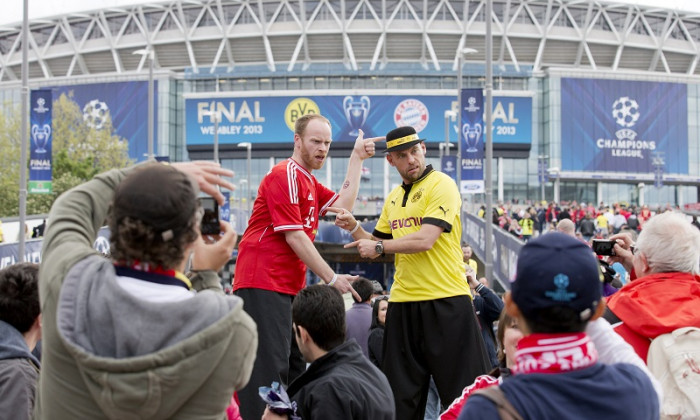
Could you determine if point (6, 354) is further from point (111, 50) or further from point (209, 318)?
point (111, 50)

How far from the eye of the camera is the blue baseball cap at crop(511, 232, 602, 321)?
6.54 ft

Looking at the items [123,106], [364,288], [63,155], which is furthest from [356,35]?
[364,288]

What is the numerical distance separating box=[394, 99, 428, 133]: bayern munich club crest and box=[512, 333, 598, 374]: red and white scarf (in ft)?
237

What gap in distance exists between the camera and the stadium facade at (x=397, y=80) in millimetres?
74625

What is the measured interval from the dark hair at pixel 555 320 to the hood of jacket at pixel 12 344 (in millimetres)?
2250

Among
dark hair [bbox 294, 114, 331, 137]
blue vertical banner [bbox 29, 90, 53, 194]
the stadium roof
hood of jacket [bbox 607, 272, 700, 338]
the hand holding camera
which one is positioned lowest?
hood of jacket [bbox 607, 272, 700, 338]

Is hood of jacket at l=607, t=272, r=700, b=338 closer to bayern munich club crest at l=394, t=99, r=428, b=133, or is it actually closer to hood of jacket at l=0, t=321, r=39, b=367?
hood of jacket at l=0, t=321, r=39, b=367

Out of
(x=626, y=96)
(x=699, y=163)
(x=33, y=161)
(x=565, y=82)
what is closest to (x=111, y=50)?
(x=565, y=82)

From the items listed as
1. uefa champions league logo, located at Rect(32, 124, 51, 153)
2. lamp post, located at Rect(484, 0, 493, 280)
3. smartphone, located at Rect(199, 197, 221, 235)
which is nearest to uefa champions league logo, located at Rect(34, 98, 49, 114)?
uefa champions league logo, located at Rect(32, 124, 51, 153)

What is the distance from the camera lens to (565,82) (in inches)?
2987

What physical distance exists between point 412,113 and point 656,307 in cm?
7163

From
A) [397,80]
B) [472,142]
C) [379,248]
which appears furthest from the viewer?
[397,80]

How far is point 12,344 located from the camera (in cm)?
327

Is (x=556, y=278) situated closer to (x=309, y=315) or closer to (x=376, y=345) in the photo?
(x=309, y=315)
